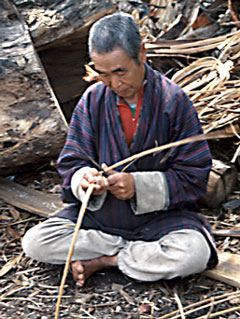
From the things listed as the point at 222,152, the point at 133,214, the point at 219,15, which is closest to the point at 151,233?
the point at 133,214

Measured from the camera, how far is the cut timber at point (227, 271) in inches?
88.4

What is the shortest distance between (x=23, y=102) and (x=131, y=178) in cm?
93

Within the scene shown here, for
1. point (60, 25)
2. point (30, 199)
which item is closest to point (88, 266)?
point (30, 199)

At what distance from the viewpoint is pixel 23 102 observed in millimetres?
2785

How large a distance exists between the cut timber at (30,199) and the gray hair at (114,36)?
3.82 ft

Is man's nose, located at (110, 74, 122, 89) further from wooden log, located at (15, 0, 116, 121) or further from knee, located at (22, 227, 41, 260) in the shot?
wooden log, located at (15, 0, 116, 121)

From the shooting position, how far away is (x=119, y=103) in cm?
Answer: 230

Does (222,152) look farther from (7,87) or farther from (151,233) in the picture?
(7,87)

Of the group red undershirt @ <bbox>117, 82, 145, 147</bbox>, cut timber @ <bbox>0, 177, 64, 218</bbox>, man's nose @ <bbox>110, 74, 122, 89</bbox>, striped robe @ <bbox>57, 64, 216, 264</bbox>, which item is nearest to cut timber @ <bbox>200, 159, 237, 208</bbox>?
striped robe @ <bbox>57, 64, 216, 264</bbox>

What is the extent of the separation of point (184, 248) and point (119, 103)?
729 millimetres

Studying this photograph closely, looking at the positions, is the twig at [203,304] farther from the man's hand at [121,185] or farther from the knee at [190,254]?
the man's hand at [121,185]

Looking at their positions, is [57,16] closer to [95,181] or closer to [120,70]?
[120,70]

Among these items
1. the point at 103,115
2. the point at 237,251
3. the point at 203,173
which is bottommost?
the point at 237,251

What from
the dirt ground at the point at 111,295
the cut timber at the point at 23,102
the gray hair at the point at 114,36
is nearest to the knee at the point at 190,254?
the dirt ground at the point at 111,295
